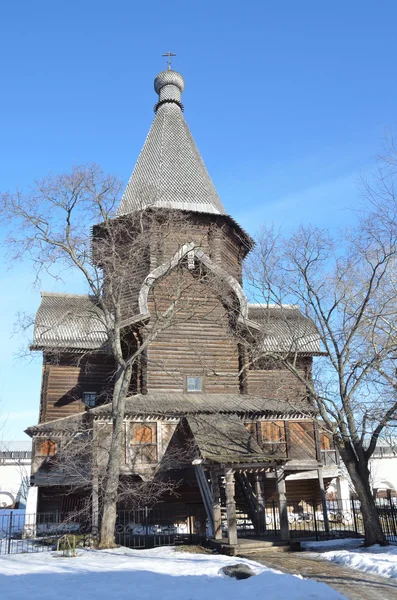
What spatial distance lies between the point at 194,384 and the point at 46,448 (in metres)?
6.07

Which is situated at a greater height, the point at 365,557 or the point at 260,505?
the point at 260,505

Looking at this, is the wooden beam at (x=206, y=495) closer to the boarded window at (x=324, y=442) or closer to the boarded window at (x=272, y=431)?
the boarded window at (x=272, y=431)

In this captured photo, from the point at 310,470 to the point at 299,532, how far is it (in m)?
2.28

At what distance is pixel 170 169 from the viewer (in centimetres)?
2570

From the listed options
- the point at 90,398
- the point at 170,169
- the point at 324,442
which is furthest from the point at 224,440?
the point at 170,169

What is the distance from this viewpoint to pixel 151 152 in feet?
89.1

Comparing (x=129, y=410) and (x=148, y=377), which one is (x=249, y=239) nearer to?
(x=148, y=377)

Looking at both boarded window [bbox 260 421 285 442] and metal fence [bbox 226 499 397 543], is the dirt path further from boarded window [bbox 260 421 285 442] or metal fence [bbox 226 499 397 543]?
boarded window [bbox 260 421 285 442]

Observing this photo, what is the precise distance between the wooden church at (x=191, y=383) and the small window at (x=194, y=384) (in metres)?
0.04

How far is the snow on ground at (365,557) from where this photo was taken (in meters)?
10.4

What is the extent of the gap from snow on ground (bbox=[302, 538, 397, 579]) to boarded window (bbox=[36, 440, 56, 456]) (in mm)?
9975

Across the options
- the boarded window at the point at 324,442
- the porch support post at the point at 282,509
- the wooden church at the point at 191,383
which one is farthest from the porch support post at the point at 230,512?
the boarded window at the point at 324,442

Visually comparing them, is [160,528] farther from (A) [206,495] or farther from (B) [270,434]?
(B) [270,434]

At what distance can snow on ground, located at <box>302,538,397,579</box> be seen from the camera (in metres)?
10.4
